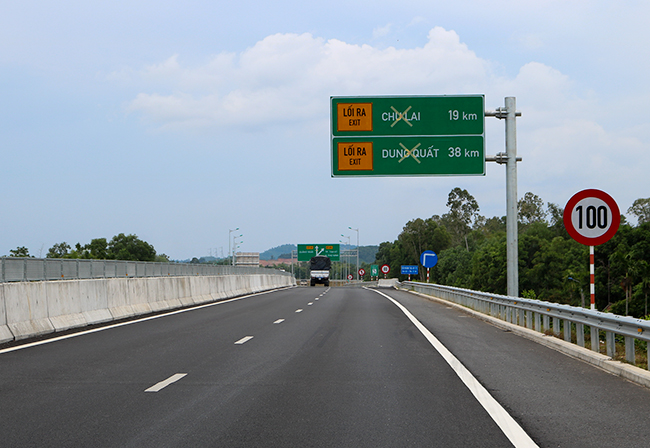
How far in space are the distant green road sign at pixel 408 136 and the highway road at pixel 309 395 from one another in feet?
36.0

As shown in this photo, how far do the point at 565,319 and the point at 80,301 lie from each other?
1132 centimetres

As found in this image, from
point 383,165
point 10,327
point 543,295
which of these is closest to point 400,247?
point 543,295

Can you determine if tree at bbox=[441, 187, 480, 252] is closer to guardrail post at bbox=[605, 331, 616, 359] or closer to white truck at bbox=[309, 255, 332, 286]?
white truck at bbox=[309, 255, 332, 286]

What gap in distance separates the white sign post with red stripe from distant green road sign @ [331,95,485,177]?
37.4ft

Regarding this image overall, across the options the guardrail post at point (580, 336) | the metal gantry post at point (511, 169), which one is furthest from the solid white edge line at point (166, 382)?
the metal gantry post at point (511, 169)

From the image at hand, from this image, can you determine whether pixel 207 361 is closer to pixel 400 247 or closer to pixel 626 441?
pixel 626 441

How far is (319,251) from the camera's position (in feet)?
347

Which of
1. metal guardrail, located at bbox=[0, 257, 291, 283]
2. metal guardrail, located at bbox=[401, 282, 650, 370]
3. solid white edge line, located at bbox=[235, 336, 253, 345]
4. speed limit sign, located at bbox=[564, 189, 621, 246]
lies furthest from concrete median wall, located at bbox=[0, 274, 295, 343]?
speed limit sign, located at bbox=[564, 189, 621, 246]

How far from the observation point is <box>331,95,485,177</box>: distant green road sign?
2472 centimetres

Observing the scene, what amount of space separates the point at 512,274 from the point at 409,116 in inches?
273

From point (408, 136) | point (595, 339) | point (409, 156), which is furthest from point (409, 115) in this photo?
point (595, 339)

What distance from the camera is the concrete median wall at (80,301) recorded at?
1443cm

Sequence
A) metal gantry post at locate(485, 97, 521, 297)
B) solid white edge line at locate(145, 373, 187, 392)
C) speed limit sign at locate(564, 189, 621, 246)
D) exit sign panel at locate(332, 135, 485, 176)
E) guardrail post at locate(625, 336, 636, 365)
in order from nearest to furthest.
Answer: solid white edge line at locate(145, 373, 187, 392)
guardrail post at locate(625, 336, 636, 365)
speed limit sign at locate(564, 189, 621, 246)
metal gantry post at locate(485, 97, 521, 297)
exit sign panel at locate(332, 135, 485, 176)

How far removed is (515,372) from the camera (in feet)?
33.6
